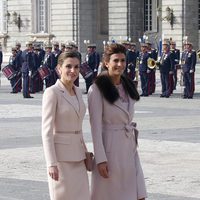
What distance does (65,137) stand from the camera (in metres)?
6.56

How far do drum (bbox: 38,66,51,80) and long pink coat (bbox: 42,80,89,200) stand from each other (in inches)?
806

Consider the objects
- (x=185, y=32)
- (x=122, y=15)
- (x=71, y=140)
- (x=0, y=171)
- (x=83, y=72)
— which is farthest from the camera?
(x=122, y=15)

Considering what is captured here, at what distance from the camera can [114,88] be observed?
6.59 metres

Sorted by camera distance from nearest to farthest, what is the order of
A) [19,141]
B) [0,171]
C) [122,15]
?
[0,171] < [19,141] < [122,15]

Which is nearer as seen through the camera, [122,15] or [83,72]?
[83,72]

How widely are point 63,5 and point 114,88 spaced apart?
39552mm

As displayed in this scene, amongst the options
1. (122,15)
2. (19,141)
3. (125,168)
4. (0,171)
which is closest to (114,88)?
(125,168)

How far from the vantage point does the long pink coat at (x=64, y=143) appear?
6.48 meters

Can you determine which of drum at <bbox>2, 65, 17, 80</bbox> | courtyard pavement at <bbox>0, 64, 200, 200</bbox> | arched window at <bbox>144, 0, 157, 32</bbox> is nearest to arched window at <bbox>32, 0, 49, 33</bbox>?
arched window at <bbox>144, 0, 157, 32</bbox>

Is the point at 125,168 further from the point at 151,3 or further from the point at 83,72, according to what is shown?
the point at 151,3

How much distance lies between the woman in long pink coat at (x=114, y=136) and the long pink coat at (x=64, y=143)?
0.43 ft

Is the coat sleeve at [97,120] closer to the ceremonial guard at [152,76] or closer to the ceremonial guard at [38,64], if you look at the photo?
the ceremonial guard at [152,76]

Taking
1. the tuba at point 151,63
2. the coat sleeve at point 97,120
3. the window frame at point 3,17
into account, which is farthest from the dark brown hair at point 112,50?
the window frame at point 3,17

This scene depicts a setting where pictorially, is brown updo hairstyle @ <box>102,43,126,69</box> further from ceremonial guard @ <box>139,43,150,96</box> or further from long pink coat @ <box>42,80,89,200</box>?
ceremonial guard @ <box>139,43,150,96</box>
